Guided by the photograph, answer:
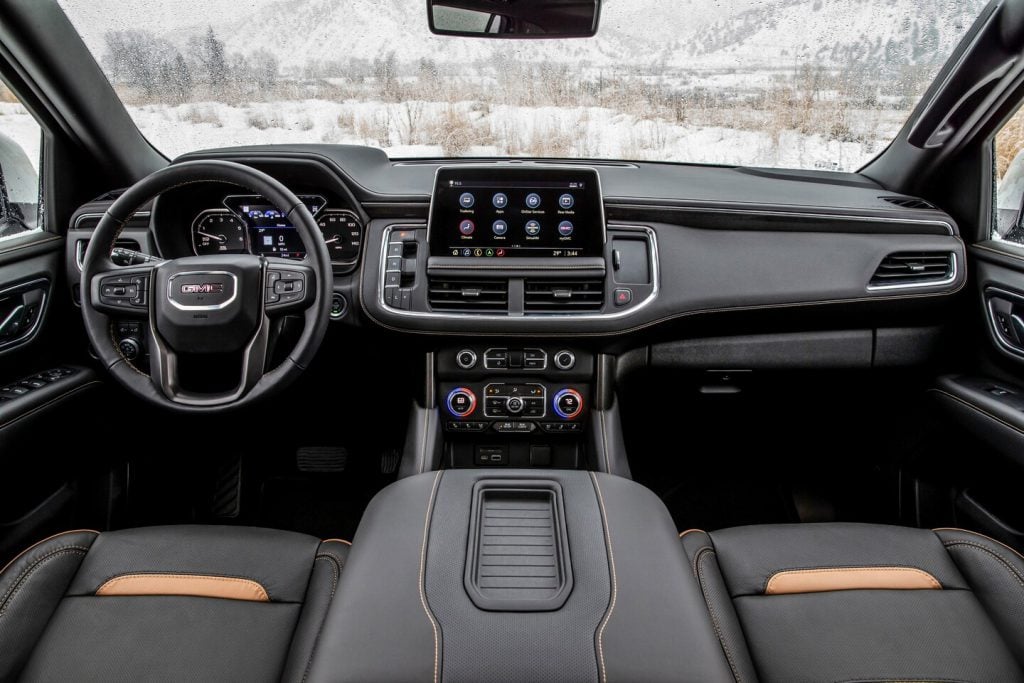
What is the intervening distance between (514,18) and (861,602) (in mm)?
1920

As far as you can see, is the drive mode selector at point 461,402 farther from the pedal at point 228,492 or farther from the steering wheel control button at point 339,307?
the pedal at point 228,492

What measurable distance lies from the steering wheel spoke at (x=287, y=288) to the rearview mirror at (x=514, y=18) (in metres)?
1.02

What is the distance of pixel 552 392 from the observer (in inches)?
90.5

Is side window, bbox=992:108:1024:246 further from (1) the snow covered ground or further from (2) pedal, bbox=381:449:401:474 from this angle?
(2) pedal, bbox=381:449:401:474

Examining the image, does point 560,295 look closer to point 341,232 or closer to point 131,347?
point 341,232

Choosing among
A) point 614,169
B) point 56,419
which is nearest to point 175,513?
point 56,419

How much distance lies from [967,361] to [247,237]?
103 inches

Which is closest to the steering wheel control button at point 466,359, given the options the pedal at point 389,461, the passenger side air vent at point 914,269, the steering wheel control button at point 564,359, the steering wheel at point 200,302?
the steering wheel control button at point 564,359

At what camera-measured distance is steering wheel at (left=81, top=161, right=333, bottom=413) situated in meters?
1.68

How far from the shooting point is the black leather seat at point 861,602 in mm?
1236

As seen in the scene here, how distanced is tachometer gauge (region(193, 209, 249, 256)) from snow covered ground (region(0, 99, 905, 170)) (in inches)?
15.7

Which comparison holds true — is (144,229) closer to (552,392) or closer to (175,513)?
(175,513)

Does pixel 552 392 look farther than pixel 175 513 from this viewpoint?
No

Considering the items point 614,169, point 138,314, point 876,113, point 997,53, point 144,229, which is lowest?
point 138,314
